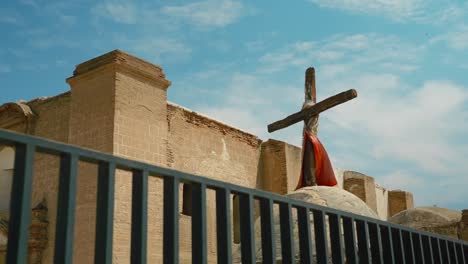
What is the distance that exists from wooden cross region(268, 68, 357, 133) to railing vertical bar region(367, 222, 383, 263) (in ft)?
26.3

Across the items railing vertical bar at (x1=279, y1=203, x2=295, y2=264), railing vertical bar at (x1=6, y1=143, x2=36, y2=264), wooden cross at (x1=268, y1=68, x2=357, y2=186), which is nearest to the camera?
railing vertical bar at (x1=6, y1=143, x2=36, y2=264)

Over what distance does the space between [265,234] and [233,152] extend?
41.1 feet

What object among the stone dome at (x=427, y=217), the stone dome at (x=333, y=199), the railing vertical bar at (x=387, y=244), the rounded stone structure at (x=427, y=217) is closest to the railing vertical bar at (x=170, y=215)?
the railing vertical bar at (x=387, y=244)

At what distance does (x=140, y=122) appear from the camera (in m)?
11.2

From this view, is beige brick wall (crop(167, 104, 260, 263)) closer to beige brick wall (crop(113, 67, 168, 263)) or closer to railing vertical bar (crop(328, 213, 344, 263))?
beige brick wall (crop(113, 67, 168, 263))

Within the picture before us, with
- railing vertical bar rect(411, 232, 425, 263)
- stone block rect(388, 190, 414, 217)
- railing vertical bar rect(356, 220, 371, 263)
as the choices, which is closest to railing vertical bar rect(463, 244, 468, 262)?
railing vertical bar rect(411, 232, 425, 263)

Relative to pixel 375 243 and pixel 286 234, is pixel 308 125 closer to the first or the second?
pixel 375 243

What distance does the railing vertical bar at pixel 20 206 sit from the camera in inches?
50.1

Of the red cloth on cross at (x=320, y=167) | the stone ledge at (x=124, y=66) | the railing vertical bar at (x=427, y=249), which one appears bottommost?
the railing vertical bar at (x=427, y=249)

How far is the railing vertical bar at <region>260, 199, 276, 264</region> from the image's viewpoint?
194cm

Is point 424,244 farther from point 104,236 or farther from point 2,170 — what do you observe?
point 2,170

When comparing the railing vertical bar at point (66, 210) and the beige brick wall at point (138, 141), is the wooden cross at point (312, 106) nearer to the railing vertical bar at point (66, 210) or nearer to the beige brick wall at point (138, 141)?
the beige brick wall at point (138, 141)

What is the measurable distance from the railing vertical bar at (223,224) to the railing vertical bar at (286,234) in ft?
0.98

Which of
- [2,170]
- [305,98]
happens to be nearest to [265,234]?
[305,98]
